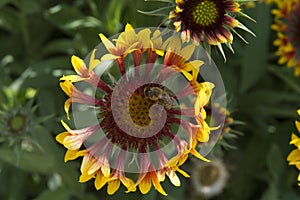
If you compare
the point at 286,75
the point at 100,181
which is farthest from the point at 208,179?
the point at 100,181

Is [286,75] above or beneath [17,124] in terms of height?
beneath

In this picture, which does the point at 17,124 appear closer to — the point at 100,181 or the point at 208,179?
the point at 100,181

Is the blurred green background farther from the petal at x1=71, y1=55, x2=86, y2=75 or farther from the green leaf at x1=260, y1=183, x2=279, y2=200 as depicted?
the petal at x1=71, y1=55, x2=86, y2=75

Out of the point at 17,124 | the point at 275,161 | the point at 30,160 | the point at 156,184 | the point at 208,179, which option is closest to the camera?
the point at 156,184

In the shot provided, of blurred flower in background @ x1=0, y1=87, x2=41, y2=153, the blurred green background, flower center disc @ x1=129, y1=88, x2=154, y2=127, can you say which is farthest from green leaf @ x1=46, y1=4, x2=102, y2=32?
flower center disc @ x1=129, y1=88, x2=154, y2=127

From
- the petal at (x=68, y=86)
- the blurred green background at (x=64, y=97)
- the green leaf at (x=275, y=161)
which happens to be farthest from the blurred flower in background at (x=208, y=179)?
the petal at (x=68, y=86)

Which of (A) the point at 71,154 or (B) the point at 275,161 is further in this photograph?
(B) the point at 275,161

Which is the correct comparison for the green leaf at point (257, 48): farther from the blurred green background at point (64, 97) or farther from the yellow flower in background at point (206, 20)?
the yellow flower in background at point (206, 20)
